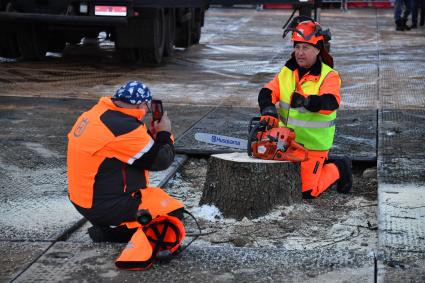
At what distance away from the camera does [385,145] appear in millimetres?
7859

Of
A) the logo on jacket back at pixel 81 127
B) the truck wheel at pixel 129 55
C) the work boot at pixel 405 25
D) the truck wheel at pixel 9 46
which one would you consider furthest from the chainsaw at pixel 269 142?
the work boot at pixel 405 25

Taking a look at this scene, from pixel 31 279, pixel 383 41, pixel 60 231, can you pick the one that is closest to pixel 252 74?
pixel 383 41

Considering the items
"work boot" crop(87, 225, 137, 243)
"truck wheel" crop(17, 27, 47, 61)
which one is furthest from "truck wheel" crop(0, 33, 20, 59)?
"work boot" crop(87, 225, 137, 243)

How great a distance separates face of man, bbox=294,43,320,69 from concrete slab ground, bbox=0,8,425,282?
1025 mm

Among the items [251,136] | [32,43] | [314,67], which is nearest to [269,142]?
[251,136]

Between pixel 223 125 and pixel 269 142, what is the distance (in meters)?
2.77

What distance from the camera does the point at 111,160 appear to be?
498 cm

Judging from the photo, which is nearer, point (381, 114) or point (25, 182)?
point (25, 182)

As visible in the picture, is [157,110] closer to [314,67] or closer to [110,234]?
[110,234]

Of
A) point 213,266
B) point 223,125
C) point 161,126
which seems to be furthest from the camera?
point 223,125

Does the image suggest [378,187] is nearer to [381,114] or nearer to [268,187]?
[268,187]

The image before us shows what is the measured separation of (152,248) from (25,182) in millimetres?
2230

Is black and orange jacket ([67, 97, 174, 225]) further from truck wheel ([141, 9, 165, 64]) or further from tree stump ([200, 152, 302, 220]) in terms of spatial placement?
truck wheel ([141, 9, 165, 64])

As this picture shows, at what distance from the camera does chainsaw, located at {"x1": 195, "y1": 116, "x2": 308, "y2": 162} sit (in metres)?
6.20
